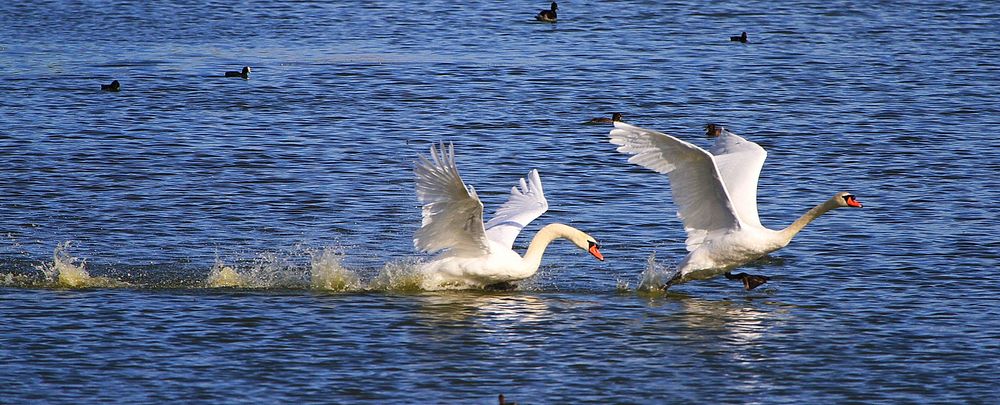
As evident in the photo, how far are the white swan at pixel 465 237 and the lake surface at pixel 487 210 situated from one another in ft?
0.74

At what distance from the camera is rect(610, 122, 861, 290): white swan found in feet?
37.1

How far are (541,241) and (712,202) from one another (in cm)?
136

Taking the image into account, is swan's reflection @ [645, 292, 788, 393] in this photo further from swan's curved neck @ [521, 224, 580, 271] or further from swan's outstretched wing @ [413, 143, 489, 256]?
swan's outstretched wing @ [413, 143, 489, 256]

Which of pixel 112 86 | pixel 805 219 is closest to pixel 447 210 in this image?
pixel 805 219

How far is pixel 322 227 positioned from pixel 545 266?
2.23 metres

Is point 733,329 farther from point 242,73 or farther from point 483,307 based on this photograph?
point 242,73

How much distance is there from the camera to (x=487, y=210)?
14.9 metres

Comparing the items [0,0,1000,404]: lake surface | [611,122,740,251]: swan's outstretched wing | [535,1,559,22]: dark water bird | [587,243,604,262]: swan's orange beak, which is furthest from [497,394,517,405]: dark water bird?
[535,1,559,22]: dark water bird

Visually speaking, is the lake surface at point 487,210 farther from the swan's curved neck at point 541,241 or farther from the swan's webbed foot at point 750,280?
the swan's curved neck at point 541,241

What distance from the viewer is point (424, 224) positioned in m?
11.6

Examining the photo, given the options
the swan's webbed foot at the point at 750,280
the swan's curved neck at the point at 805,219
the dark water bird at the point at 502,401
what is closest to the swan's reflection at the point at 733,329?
the swan's webbed foot at the point at 750,280

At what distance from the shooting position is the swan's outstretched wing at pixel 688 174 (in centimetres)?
1121

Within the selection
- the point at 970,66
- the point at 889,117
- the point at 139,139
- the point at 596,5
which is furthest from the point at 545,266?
the point at 596,5

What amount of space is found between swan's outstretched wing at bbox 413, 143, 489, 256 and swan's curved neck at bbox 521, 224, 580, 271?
35 centimetres
